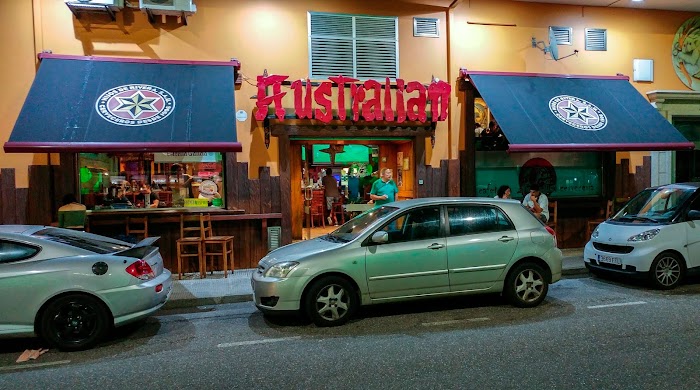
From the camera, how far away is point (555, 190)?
1155cm

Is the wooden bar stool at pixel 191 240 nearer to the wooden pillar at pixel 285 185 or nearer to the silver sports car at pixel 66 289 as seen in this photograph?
the wooden pillar at pixel 285 185

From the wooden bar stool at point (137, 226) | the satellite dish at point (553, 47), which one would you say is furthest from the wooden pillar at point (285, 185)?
the satellite dish at point (553, 47)

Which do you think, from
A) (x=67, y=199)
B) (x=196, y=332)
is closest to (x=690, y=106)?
(x=196, y=332)

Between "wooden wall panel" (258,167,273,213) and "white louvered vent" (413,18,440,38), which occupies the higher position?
"white louvered vent" (413,18,440,38)

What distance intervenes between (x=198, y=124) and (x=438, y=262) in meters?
4.95

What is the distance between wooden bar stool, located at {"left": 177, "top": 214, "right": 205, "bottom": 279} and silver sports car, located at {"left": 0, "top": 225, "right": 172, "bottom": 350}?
312 centimetres

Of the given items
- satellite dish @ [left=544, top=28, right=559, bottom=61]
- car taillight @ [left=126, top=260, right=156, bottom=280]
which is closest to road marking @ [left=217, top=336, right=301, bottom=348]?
car taillight @ [left=126, top=260, right=156, bottom=280]

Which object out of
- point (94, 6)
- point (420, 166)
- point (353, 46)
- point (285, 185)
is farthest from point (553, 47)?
point (94, 6)

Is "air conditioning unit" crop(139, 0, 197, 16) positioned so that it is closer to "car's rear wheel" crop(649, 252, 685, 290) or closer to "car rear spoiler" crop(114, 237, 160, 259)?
"car rear spoiler" crop(114, 237, 160, 259)

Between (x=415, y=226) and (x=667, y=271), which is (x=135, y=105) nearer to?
(x=415, y=226)

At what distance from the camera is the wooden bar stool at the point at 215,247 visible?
8.94 meters

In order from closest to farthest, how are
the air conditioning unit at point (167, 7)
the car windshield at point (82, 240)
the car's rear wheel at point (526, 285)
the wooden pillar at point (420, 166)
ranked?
the car windshield at point (82, 240) → the car's rear wheel at point (526, 285) → the air conditioning unit at point (167, 7) → the wooden pillar at point (420, 166)

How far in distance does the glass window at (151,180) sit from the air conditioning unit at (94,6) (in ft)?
9.11

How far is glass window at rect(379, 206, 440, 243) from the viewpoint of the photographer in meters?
6.33
